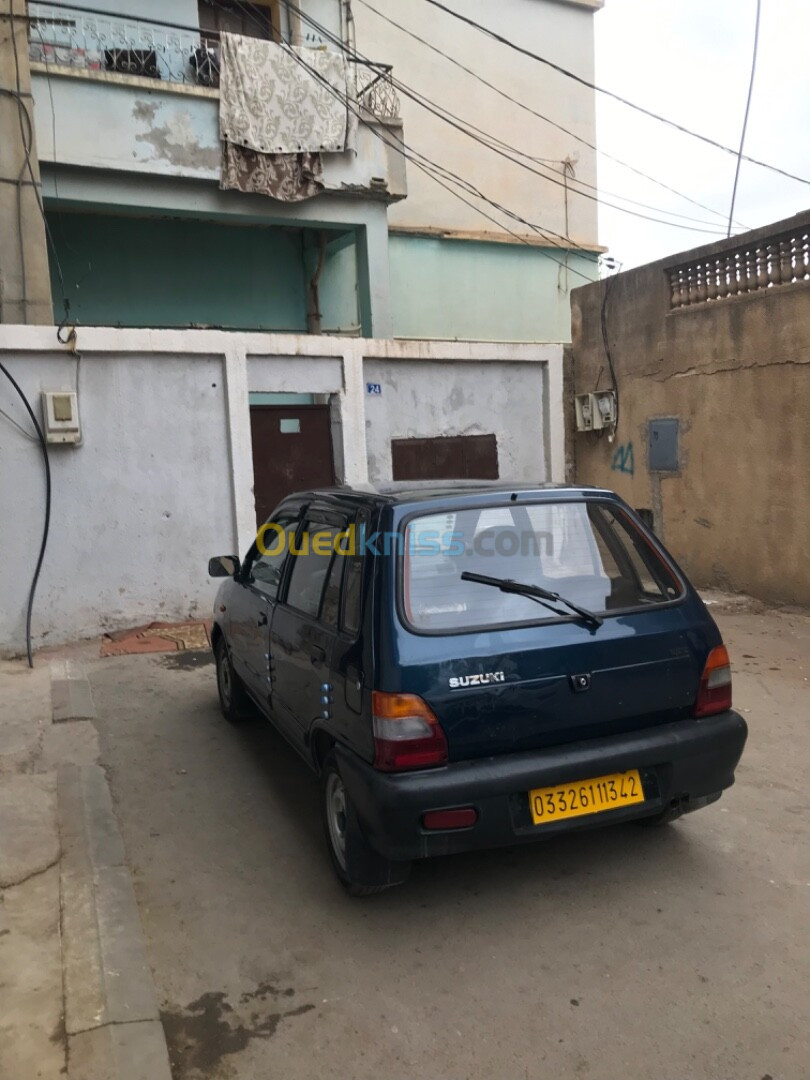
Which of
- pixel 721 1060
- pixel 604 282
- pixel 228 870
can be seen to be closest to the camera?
pixel 721 1060

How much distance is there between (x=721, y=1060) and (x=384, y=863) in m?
1.25

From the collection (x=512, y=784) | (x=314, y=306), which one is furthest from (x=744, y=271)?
(x=314, y=306)

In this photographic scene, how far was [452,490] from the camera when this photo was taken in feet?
11.7

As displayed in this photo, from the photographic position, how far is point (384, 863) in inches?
123

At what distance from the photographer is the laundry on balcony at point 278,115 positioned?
10984 millimetres

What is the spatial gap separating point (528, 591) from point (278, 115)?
1006cm

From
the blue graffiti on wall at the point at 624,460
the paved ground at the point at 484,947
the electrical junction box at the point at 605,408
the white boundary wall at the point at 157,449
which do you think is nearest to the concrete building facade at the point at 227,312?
the white boundary wall at the point at 157,449

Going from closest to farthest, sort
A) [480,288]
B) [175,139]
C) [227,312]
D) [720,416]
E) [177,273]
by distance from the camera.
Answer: [720,416], [175,139], [177,273], [227,312], [480,288]

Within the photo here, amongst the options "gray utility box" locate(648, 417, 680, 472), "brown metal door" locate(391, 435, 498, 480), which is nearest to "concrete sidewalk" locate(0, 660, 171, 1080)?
"brown metal door" locate(391, 435, 498, 480)

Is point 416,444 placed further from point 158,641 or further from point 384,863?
point 384,863

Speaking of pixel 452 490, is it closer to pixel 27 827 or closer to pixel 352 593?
pixel 352 593

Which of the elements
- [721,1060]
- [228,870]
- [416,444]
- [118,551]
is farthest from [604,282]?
[721,1060]

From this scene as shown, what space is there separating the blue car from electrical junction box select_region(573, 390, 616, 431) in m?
6.60

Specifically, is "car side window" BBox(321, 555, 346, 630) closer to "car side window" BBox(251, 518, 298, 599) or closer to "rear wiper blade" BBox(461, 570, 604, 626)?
"rear wiper blade" BBox(461, 570, 604, 626)
